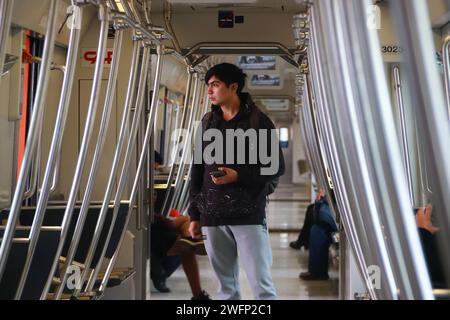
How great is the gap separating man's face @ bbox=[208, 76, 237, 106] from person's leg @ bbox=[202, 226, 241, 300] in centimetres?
59

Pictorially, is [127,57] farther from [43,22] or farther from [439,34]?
[439,34]

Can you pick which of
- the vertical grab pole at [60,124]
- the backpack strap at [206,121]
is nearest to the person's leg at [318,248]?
the backpack strap at [206,121]

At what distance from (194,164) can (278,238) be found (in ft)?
2.39

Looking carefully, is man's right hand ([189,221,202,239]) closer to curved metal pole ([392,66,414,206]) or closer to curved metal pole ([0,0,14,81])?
curved metal pole ([392,66,414,206])

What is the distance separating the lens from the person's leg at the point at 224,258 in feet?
9.99

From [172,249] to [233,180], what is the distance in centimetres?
107

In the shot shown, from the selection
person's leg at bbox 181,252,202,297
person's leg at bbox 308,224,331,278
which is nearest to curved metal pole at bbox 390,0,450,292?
person's leg at bbox 181,252,202,297

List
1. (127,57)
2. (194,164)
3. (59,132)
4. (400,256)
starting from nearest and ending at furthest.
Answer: (400,256) → (59,132) → (194,164) → (127,57)

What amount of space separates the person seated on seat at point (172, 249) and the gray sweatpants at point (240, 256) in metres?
0.10

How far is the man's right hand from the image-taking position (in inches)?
121

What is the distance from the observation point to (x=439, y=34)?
226cm

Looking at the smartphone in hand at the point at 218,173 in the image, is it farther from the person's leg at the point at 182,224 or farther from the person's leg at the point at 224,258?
the person's leg at the point at 182,224
